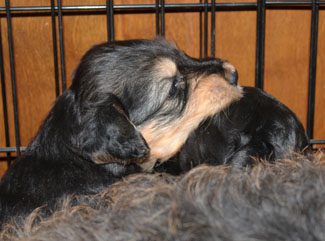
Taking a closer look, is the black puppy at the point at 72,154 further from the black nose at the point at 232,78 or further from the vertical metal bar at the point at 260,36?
the vertical metal bar at the point at 260,36

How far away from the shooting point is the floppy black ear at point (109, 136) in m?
1.97

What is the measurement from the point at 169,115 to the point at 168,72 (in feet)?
Result: 0.63

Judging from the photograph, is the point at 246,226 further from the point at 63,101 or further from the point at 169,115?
the point at 63,101

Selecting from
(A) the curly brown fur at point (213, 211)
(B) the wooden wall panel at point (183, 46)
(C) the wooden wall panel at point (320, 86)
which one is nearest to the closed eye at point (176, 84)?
(A) the curly brown fur at point (213, 211)

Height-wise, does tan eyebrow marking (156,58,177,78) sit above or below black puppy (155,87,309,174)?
above

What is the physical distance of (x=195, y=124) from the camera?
214cm

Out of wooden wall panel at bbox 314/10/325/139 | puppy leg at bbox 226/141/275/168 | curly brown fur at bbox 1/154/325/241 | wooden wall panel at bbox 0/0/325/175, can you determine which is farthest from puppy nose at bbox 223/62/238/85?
wooden wall panel at bbox 314/10/325/139

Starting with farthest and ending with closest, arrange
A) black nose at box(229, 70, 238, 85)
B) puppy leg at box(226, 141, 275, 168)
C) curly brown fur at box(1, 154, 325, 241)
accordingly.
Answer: black nose at box(229, 70, 238, 85) < puppy leg at box(226, 141, 275, 168) < curly brown fur at box(1, 154, 325, 241)

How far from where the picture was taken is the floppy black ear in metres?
1.97

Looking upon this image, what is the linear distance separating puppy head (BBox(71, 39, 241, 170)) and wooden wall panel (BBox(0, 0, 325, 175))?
54.3 inches

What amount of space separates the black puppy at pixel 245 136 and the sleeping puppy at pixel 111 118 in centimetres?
5

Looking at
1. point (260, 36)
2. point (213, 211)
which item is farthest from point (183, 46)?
point (213, 211)

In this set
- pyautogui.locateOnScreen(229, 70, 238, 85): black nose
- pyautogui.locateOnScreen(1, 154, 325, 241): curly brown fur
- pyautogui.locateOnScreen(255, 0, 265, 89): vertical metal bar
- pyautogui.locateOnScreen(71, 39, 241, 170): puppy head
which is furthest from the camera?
pyautogui.locateOnScreen(255, 0, 265, 89): vertical metal bar

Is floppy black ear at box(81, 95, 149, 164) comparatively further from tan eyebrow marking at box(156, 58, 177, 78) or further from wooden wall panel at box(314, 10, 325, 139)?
wooden wall panel at box(314, 10, 325, 139)
